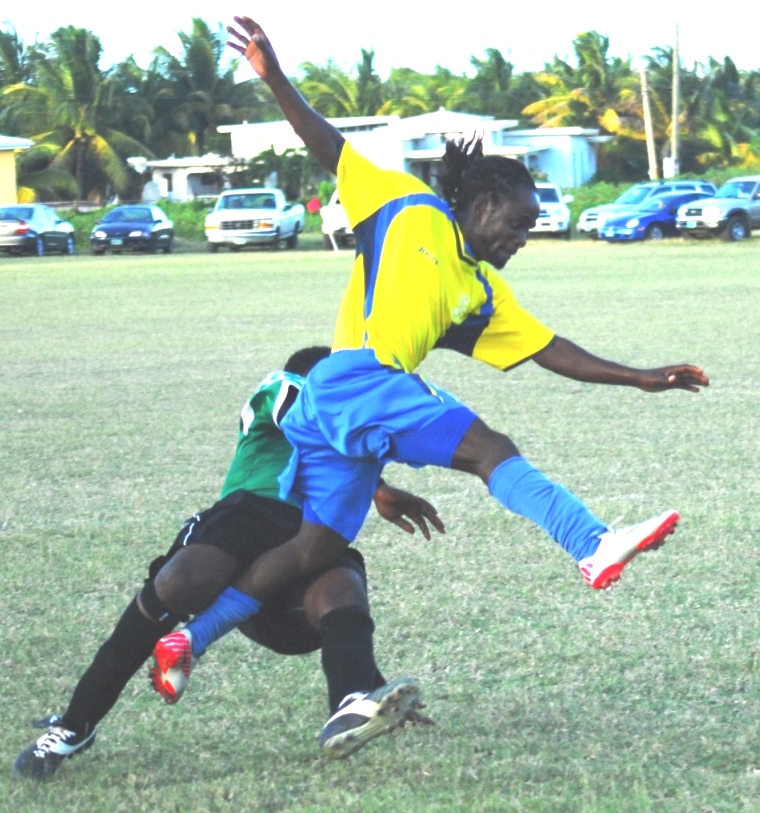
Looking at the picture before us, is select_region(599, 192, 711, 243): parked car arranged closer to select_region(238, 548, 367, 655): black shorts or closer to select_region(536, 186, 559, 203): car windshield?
select_region(536, 186, 559, 203): car windshield

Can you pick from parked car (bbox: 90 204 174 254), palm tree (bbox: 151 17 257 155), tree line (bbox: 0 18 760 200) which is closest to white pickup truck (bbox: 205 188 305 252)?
parked car (bbox: 90 204 174 254)

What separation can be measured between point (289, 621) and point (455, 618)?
53.8 inches

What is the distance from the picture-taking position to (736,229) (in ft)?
118

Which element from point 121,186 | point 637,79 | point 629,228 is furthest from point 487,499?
point 637,79

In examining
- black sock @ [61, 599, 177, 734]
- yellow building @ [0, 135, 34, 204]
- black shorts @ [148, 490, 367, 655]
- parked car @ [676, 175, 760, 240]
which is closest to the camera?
black sock @ [61, 599, 177, 734]

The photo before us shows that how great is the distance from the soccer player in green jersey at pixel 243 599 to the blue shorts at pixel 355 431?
0.13 m

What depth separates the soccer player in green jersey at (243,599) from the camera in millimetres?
3762

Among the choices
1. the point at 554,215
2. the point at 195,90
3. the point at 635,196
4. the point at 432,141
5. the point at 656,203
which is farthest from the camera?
the point at 195,90

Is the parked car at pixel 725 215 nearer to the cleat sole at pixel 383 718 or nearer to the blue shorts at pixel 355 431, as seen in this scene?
the blue shorts at pixel 355 431

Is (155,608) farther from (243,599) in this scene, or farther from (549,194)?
(549,194)

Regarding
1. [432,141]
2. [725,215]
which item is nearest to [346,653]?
[725,215]

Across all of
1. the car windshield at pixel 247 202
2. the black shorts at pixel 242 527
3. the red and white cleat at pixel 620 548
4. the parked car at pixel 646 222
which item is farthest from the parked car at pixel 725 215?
the red and white cleat at pixel 620 548

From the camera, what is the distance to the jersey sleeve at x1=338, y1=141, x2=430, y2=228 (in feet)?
12.9

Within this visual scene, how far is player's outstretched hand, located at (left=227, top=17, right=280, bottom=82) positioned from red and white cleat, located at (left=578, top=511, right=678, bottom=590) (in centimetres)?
165
